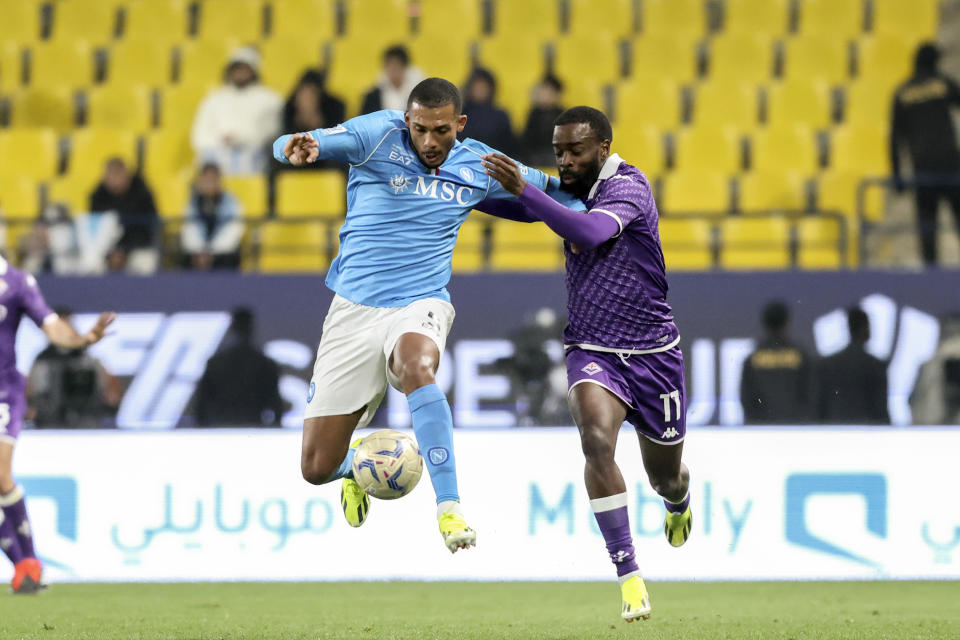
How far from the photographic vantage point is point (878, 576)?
9914 mm

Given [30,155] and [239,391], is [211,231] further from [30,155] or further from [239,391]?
[30,155]

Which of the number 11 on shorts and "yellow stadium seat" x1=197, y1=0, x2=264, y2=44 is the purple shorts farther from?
"yellow stadium seat" x1=197, y1=0, x2=264, y2=44

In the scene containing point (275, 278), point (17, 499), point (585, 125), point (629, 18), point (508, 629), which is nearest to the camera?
point (585, 125)

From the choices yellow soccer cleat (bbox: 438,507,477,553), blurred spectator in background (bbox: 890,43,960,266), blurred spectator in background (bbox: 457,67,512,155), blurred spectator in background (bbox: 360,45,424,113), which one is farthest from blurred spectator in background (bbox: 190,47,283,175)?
yellow soccer cleat (bbox: 438,507,477,553)

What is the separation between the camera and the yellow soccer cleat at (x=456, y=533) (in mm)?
5855

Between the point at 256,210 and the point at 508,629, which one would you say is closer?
the point at 508,629

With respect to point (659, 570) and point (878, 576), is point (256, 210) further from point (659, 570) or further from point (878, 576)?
point (878, 576)

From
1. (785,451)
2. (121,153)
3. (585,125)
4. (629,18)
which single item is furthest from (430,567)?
(629,18)

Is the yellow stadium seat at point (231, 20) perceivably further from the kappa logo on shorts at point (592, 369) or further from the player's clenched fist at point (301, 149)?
the kappa logo on shorts at point (592, 369)

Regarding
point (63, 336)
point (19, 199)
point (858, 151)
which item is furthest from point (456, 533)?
point (858, 151)

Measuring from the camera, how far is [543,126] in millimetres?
12523

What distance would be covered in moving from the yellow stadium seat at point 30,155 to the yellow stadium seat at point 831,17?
7550 millimetres

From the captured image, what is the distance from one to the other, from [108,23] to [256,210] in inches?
142

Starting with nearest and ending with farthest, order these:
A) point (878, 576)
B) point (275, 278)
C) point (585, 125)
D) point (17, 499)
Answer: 1. point (585, 125)
2. point (17, 499)
3. point (878, 576)
4. point (275, 278)
